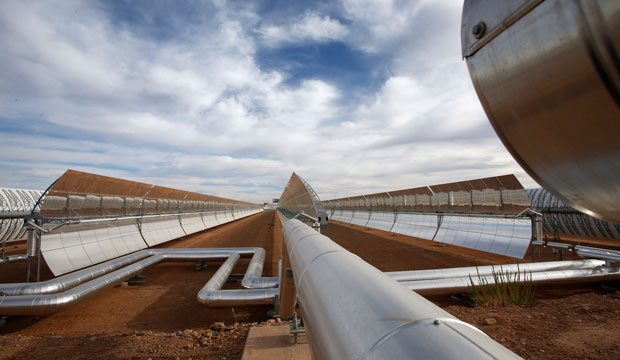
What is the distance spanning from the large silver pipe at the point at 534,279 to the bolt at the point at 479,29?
5351 millimetres

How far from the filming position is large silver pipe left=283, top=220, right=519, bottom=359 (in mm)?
801

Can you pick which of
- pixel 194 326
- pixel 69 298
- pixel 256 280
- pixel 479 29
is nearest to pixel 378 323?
pixel 479 29

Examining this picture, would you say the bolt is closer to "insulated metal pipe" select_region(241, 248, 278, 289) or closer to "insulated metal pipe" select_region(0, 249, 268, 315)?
"insulated metal pipe" select_region(0, 249, 268, 315)

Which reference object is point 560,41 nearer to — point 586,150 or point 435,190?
point 586,150

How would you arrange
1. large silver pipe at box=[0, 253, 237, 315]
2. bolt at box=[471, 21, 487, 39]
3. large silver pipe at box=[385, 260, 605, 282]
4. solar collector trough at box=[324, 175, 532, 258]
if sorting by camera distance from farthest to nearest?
solar collector trough at box=[324, 175, 532, 258]
large silver pipe at box=[385, 260, 605, 282]
large silver pipe at box=[0, 253, 237, 315]
bolt at box=[471, 21, 487, 39]

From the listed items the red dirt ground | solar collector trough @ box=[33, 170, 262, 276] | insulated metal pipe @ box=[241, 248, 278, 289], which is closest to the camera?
the red dirt ground

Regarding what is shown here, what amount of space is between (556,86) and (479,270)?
6.78 m

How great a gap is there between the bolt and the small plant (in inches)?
237

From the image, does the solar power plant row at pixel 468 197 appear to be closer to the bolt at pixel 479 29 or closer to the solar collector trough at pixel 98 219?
the bolt at pixel 479 29

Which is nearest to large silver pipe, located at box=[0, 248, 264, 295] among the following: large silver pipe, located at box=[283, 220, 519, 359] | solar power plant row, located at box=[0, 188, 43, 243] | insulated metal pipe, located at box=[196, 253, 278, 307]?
insulated metal pipe, located at box=[196, 253, 278, 307]

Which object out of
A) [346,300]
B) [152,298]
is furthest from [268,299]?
[346,300]

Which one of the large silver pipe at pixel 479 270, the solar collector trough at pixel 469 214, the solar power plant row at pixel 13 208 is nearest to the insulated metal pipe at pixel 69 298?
the large silver pipe at pixel 479 270

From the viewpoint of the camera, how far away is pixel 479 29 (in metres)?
0.80

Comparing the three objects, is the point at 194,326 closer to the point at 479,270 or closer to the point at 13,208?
the point at 479,270
